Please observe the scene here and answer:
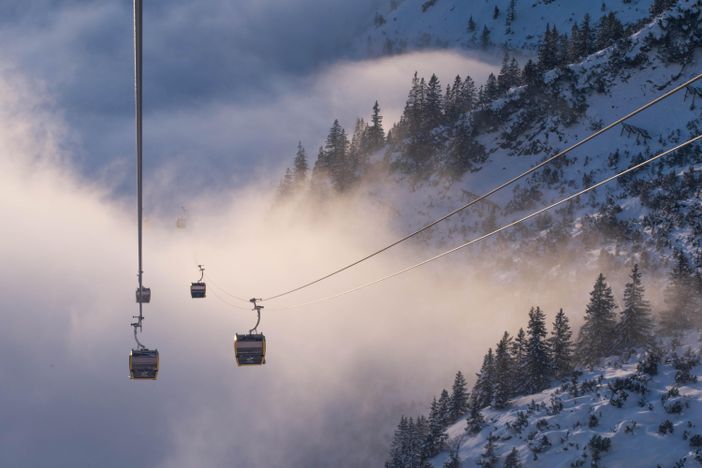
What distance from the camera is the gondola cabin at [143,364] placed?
30359mm

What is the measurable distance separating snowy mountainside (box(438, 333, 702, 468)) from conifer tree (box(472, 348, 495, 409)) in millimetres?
3322

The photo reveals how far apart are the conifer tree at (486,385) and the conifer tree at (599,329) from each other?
7.96m

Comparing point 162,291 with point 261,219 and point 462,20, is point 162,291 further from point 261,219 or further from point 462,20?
point 462,20

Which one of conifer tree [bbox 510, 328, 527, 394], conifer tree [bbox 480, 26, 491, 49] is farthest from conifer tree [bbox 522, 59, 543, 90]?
conifer tree [bbox 480, 26, 491, 49]

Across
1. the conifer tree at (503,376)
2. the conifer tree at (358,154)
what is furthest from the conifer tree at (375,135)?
the conifer tree at (503,376)

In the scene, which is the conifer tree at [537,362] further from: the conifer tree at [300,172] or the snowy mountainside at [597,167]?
the conifer tree at [300,172]

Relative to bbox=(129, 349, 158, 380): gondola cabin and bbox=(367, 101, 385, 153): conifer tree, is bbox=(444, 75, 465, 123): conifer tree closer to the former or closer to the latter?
bbox=(367, 101, 385, 153): conifer tree

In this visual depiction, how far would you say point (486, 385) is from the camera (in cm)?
5791

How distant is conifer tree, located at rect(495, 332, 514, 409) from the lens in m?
54.6

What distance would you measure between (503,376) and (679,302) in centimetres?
1655

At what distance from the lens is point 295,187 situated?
120 metres

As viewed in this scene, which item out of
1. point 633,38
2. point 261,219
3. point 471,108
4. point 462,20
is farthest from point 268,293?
point 462,20

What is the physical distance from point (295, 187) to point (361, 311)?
34.3 meters

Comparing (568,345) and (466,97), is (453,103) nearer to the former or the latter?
(466,97)
